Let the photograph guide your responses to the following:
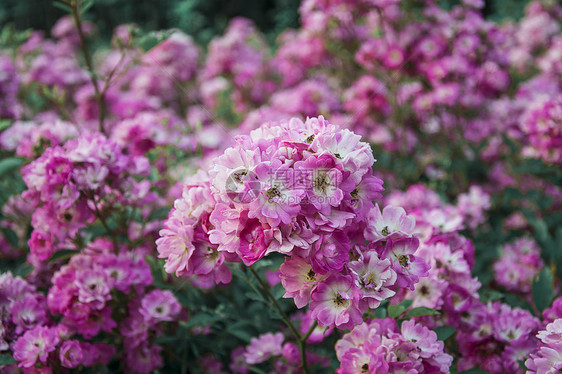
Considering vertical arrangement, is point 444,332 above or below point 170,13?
above

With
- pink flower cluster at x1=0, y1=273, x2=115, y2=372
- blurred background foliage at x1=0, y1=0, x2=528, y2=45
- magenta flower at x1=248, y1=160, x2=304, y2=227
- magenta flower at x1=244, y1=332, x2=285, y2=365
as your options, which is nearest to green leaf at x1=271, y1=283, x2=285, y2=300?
magenta flower at x1=244, y1=332, x2=285, y2=365

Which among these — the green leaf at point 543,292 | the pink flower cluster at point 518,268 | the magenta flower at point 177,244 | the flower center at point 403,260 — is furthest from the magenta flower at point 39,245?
the pink flower cluster at point 518,268

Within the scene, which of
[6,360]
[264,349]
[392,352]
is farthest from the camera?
[264,349]

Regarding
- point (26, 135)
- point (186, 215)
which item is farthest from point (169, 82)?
point (186, 215)

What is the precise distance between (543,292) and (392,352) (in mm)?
703

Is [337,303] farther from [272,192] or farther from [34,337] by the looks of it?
[34,337]

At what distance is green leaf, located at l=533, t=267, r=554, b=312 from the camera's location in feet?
4.54

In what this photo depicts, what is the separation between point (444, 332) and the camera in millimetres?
1165

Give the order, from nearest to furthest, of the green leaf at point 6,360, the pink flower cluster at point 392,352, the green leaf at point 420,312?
the pink flower cluster at point 392,352
the green leaf at point 420,312
the green leaf at point 6,360

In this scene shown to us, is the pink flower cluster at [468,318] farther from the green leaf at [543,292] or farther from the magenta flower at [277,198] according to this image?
the magenta flower at [277,198]

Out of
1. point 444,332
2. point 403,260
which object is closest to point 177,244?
point 403,260

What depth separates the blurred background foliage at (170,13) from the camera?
767 cm

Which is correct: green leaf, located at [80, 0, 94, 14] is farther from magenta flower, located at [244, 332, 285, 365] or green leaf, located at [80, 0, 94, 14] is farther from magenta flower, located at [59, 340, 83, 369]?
magenta flower, located at [244, 332, 285, 365]

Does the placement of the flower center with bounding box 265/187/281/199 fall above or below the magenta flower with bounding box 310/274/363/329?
above
